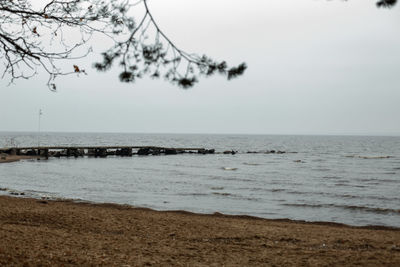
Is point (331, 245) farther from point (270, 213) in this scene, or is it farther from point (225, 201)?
point (225, 201)

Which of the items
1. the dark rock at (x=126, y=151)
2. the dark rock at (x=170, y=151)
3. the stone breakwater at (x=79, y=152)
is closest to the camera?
the stone breakwater at (x=79, y=152)

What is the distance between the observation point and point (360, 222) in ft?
50.7

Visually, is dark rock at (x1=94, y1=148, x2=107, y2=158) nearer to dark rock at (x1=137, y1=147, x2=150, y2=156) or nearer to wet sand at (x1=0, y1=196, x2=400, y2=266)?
dark rock at (x1=137, y1=147, x2=150, y2=156)

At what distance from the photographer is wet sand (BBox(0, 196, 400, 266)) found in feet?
23.7

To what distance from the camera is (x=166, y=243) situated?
8.98m

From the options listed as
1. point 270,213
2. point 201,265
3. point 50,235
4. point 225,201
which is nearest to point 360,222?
point 270,213

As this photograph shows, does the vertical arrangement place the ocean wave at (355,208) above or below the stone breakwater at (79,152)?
below

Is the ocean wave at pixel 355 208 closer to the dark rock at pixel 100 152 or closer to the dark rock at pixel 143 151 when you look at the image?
the dark rock at pixel 100 152

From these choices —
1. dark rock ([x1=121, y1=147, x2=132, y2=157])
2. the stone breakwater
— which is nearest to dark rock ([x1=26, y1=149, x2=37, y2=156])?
the stone breakwater

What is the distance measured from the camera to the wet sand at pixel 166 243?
7230 millimetres

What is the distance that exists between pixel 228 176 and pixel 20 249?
25.6m

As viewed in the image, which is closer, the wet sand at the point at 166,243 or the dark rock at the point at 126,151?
the wet sand at the point at 166,243

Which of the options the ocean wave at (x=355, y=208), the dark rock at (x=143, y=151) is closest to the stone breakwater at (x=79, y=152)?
the dark rock at (x=143, y=151)

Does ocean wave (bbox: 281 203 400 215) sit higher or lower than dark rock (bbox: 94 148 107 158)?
lower
